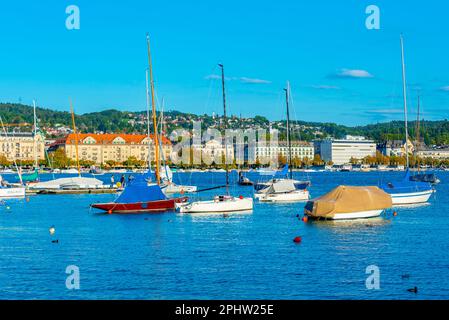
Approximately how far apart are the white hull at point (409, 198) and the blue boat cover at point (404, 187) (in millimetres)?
243

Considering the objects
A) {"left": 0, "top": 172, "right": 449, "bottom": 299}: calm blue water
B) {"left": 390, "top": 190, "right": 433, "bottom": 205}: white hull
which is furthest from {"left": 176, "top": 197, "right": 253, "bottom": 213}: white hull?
{"left": 390, "top": 190, "right": 433, "bottom": 205}: white hull

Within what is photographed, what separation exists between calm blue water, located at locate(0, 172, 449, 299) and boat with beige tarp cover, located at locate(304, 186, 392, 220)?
0.92 metres

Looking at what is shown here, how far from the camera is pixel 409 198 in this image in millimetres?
51812

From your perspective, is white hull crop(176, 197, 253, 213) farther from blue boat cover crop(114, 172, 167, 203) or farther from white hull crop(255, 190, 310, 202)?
white hull crop(255, 190, 310, 202)

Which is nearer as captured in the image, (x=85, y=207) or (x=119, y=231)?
(x=119, y=231)

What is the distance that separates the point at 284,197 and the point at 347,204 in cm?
1813

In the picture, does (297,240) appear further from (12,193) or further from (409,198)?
(12,193)

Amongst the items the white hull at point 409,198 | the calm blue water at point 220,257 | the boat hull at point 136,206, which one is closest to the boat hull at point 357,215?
the calm blue water at point 220,257

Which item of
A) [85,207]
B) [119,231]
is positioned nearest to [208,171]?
[85,207]

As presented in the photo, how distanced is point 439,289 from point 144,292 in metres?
8.13

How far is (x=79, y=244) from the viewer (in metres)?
30.6

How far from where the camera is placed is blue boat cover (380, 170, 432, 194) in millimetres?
50281
